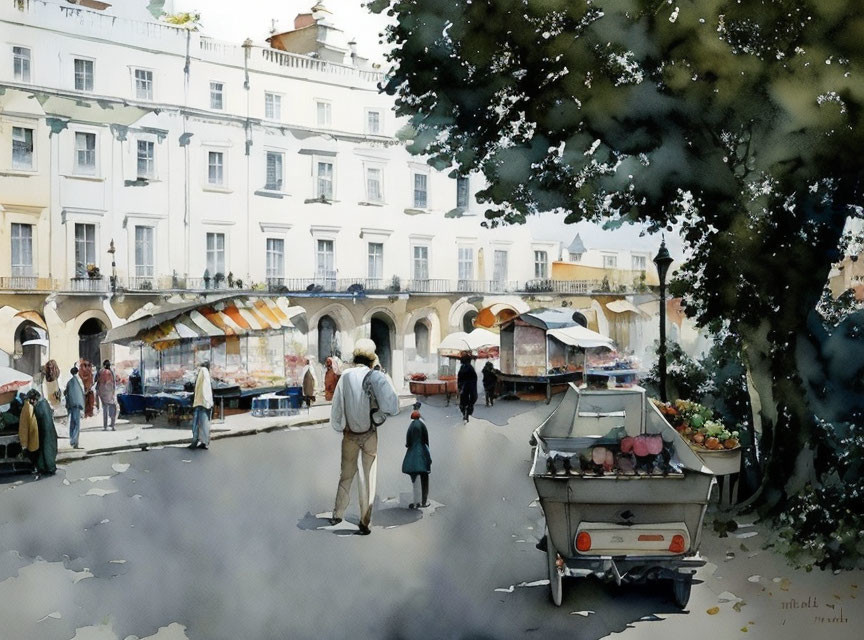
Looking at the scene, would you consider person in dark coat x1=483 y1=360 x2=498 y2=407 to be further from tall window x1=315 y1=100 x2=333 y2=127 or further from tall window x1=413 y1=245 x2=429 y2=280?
tall window x1=315 y1=100 x2=333 y2=127

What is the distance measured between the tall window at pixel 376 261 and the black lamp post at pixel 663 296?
1.18 m

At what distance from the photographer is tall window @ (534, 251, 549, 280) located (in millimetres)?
3791

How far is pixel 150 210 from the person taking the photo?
357 cm

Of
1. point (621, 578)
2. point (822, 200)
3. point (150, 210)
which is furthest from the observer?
point (822, 200)

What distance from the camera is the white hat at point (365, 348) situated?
3.76m

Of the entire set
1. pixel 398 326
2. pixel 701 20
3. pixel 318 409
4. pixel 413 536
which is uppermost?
pixel 701 20

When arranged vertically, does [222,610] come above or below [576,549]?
below

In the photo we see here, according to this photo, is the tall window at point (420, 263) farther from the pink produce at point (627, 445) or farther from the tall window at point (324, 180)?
the pink produce at point (627, 445)

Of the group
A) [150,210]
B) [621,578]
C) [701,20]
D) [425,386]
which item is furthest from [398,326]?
[701,20]

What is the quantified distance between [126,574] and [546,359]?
184 centimetres

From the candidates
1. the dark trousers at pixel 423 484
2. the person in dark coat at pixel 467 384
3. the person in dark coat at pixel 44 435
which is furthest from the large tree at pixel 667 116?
the person in dark coat at pixel 44 435

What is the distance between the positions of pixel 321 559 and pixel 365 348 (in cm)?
87

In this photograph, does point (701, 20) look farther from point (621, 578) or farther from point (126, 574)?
point (126, 574)

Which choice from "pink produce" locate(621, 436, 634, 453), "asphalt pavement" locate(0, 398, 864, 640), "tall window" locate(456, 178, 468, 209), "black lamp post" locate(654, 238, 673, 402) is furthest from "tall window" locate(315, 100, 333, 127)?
"pink produce" locate(621, 436, 634, 453)
